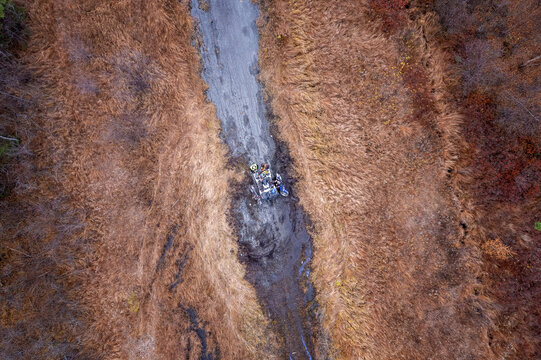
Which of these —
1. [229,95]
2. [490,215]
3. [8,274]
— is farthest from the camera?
[229,95]

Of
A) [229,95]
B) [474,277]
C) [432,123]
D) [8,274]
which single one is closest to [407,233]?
[474,277]

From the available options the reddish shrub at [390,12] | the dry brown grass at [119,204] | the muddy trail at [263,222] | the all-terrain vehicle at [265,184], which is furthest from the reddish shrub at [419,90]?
the dry brown grass at [119,204]

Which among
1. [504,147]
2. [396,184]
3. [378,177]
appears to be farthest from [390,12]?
[396,184]

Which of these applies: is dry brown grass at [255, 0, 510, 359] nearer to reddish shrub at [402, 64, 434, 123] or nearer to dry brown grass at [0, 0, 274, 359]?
reddish shrub at [402, 64, 434, 123]

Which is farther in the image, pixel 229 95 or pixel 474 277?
pixel 229 95

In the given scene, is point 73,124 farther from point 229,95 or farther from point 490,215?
point 490,215

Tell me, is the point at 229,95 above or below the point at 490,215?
above
